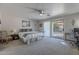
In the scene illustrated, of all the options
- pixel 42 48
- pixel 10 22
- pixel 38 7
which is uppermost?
pixel 38 7

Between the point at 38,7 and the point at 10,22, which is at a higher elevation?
the point at 38,7

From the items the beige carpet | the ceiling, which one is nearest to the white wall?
the ceiling

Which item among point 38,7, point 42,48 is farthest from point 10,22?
point 42,48

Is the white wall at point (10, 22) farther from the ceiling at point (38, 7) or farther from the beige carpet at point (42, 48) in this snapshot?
the beige carpet at point (42, 48)

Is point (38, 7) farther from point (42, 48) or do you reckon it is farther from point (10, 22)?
point (42, 48)

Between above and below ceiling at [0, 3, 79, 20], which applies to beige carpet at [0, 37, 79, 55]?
below

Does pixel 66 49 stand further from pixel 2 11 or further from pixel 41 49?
pixel 2 11

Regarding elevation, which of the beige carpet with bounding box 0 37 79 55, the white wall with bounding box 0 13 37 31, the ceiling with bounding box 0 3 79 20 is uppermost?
the ceiling with bounding box 0 3 79 20

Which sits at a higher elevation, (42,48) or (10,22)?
(10,22)

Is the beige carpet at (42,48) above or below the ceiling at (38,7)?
below

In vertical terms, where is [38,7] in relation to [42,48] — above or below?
above

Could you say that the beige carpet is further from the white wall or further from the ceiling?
the ceiling

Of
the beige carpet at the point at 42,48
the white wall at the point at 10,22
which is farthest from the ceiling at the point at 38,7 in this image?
the beige carpet at the point at 42,48

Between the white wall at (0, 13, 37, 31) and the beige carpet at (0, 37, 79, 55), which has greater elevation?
the white wall at (0, 13, 37, 31)
